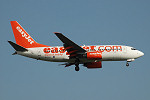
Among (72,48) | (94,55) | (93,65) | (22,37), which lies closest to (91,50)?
(94,55)

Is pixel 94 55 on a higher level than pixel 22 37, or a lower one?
lower

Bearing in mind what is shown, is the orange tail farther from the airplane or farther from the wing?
the wing

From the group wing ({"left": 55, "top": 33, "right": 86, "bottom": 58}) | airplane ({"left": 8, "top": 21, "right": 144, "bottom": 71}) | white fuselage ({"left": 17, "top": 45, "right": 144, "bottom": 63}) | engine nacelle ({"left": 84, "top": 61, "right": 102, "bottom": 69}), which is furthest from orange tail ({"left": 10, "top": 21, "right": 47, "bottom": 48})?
engine nacelle ({"left": 84, "top": 61, "right": 102, "bottom": 69})

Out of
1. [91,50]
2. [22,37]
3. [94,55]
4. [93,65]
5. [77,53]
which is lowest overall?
[93,65]

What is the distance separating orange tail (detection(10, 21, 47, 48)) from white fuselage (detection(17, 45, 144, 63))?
2.19 metres

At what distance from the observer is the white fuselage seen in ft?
198

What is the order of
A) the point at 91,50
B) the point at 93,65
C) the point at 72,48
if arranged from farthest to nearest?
Answer: 1. the point at 93,65
2. the point at 91,50
3. the point at 72,48

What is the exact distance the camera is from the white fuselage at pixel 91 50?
198ft

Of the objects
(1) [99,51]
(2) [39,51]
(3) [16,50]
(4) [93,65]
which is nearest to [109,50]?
(1) [99,51]

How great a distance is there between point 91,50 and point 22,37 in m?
14.6

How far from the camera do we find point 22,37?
6531 centimetres

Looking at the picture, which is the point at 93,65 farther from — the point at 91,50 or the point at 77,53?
the point at 77,53

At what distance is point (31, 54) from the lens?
61844 millimetres

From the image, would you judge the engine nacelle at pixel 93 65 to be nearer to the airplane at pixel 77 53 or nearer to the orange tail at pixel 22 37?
the airplane at pixel 77 53
